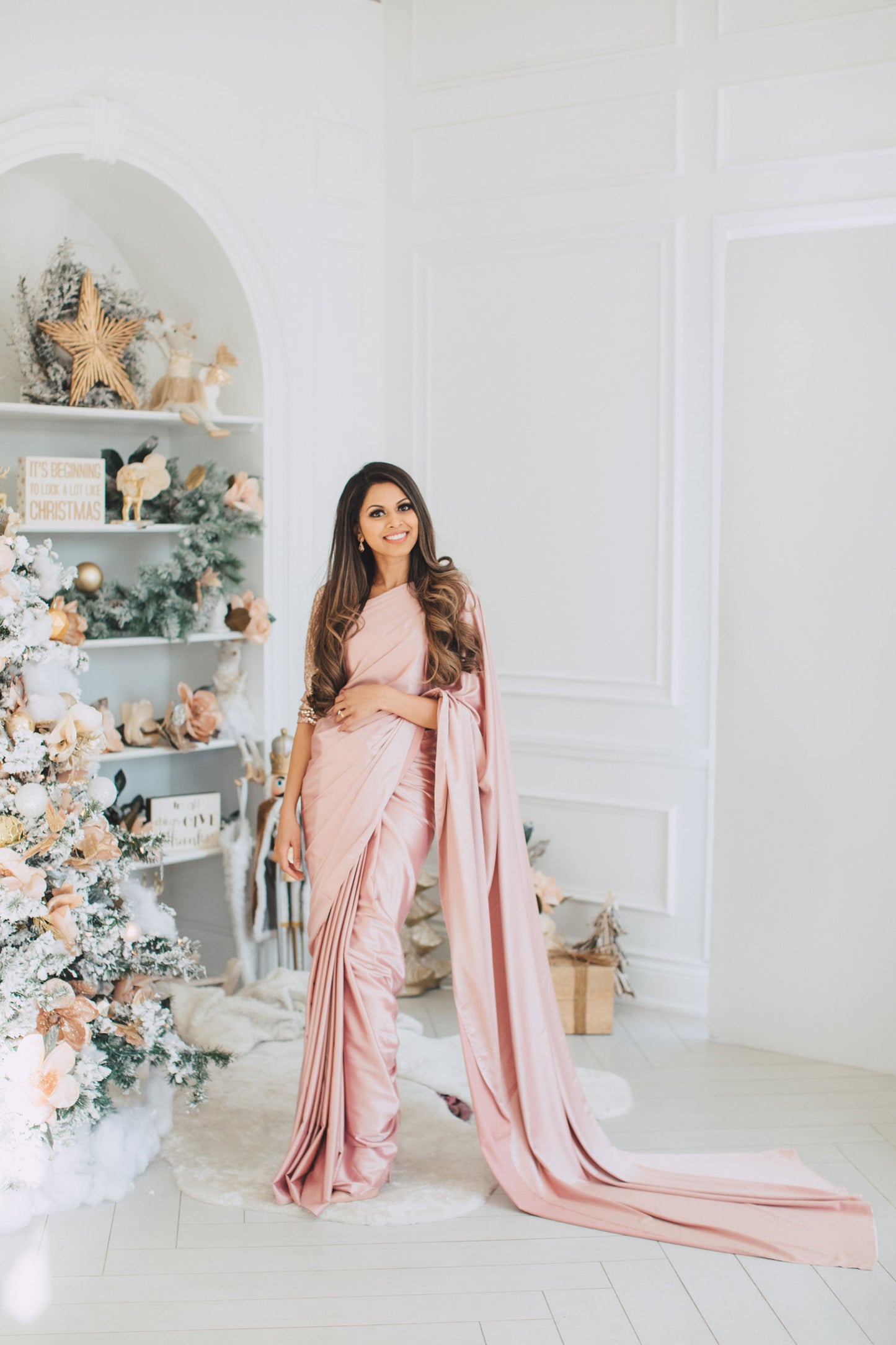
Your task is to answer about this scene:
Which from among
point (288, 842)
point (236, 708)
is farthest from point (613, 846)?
point (288, 842)

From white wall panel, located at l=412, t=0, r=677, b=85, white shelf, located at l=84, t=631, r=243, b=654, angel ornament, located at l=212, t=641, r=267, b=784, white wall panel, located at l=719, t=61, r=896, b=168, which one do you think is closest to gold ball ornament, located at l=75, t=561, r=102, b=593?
white shelf, located at l=84, t=631, r=243, b=654

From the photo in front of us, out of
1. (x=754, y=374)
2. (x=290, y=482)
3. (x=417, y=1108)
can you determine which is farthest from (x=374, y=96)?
(x=417, y=1108)

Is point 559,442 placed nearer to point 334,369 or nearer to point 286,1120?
point 334,369

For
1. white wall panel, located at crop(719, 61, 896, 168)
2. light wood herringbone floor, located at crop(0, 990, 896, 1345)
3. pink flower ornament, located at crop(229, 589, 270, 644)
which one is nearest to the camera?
light wood herringbone floor, located at crop(0, 990, 896, 1345)

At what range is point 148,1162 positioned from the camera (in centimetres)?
293

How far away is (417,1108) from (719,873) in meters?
1.20

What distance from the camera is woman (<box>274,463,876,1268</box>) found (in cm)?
271

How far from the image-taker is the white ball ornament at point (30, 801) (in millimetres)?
2707

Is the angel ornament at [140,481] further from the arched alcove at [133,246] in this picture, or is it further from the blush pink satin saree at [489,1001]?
the blush pink satin saree at [489,1001]

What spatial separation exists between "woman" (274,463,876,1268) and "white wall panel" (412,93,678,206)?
5.26 feet

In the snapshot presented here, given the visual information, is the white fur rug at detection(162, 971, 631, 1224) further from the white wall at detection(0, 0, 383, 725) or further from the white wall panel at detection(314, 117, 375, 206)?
the white wall panel at detection(314, 117, 375, 206)

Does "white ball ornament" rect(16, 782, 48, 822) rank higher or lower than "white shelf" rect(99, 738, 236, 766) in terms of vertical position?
higher

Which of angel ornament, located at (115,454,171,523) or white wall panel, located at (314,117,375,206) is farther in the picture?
white wall panel, located at (314,117,375,206)

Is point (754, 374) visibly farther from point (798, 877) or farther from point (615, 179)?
point (798, 877)
